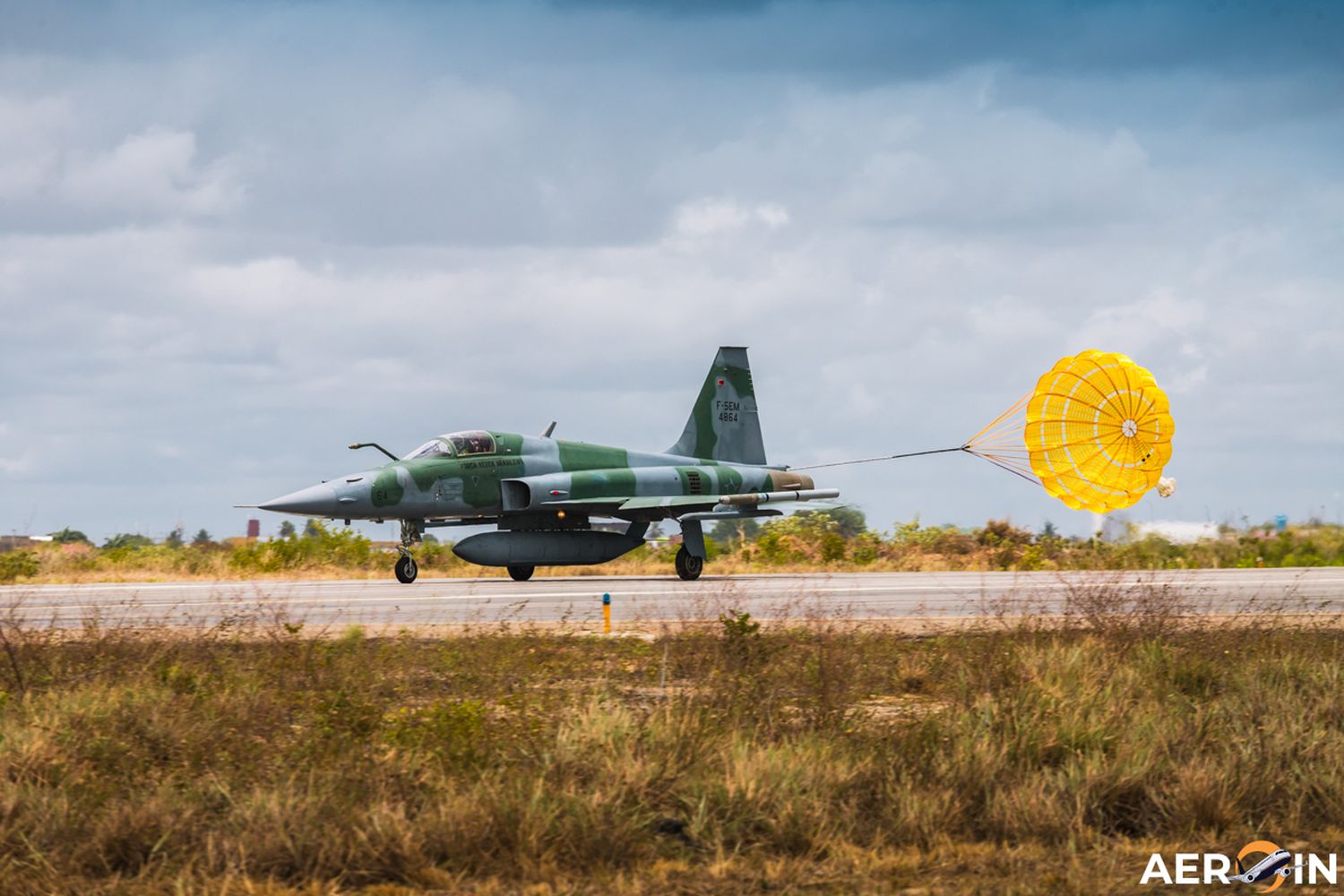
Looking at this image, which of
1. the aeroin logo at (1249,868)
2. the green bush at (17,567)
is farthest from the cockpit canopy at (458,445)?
the aeroin logo at (1249,868)

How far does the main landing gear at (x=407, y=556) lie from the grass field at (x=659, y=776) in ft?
42.5

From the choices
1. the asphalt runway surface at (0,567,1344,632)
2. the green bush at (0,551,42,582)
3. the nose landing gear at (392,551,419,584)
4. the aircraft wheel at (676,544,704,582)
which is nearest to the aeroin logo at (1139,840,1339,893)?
the asphalt runway surface at (0,567,1344,632)

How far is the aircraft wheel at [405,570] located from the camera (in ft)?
82.4

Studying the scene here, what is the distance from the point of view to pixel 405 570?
25.2 metres

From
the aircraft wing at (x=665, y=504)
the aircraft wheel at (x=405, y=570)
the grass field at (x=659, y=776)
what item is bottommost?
the grass field at (x=659, y=776)

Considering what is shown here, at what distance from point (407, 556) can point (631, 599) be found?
5891mm

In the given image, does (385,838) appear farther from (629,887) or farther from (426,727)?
(426,727)

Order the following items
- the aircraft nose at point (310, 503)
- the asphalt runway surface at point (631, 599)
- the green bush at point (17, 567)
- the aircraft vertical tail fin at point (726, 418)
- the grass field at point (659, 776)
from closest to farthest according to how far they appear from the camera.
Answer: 1. the grass field at point (659, 776)
2. the asphalt runway surface at point (631, 599)
3. the aircraft nose at point (310, 503)
4. the green bush at point (17, 567)
5. the aircraft vertical tail fin at point (726, 418)

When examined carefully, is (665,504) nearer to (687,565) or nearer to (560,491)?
(687,565)

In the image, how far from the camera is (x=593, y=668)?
1288cm

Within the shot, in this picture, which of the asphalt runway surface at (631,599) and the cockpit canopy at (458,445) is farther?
the cockpit canopy at (458,445)

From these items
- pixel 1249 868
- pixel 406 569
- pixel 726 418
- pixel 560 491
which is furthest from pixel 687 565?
pixel 1249 868

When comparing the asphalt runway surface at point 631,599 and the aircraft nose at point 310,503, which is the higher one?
the aircraft nose at point 310,503

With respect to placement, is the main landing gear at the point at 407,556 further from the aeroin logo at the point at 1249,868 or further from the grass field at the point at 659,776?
the aeroin logo at the point at 1249,868
